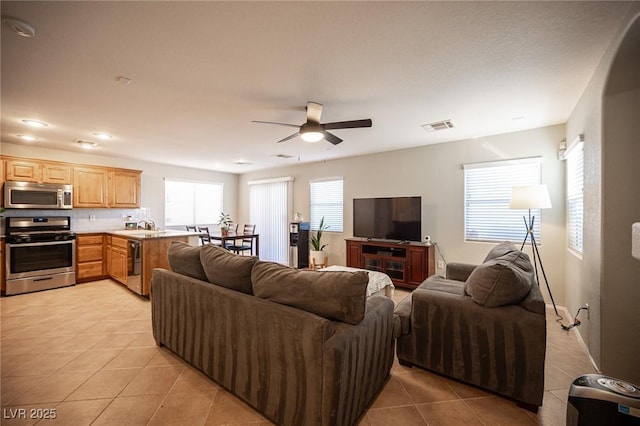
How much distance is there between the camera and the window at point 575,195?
9.22 feet

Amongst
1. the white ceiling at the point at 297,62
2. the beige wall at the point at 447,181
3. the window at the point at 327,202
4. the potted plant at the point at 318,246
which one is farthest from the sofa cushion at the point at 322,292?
the window at the point at 327,202

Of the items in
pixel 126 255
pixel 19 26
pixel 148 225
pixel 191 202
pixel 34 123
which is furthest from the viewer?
pixel 191 202

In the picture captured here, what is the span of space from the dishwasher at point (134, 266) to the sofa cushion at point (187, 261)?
1954 mm

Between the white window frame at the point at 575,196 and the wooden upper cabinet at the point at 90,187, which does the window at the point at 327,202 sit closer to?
the white window frame at the point at 575,196

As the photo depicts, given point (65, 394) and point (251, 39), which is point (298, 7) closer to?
point (251, 39)

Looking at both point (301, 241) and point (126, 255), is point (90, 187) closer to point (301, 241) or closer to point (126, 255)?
point (126, 255)

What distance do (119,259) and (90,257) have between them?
2.79 feet

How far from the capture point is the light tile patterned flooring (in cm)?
168

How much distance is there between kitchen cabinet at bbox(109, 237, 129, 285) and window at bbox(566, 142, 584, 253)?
6.04 meters

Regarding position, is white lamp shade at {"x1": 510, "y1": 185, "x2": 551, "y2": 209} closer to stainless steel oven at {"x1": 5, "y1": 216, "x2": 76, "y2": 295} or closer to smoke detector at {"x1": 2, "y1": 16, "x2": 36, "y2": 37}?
smoke detector at {"x1": 2, "y1": 16, "x2": 36, "y2": 37}

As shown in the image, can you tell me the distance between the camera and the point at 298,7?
154 cm

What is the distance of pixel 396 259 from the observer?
4.45 meters

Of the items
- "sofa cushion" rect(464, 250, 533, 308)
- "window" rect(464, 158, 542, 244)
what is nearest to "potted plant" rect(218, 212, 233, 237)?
"window" rect(464, 158, 542, 244)

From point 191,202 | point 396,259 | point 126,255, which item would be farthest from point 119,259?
point 396,259
